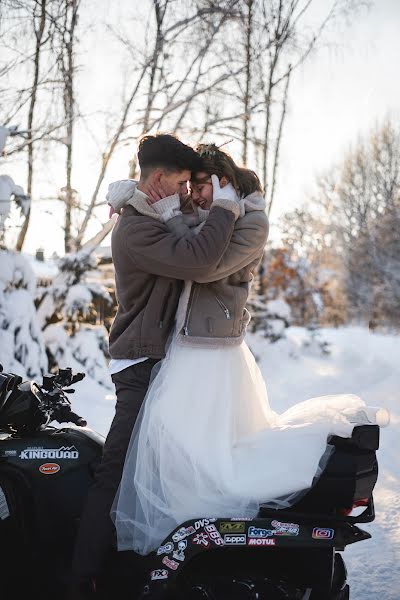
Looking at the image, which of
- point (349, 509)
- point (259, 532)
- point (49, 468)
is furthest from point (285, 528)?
point (49, 468)

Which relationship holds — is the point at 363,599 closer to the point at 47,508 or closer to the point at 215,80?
the point at 47,508

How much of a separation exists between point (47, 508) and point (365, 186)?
81.5 feet

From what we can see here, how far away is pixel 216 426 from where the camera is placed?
2.40 m

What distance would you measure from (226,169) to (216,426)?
1009mm

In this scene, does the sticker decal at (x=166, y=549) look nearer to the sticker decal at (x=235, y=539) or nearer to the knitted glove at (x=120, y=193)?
the sticker decal at (x=235, y=539)

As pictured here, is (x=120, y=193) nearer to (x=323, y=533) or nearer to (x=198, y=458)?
(x=198, y=458)

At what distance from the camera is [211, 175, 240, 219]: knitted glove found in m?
2.39

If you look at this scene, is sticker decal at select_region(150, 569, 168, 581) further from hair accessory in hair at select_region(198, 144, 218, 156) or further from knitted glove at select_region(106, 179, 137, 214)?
hair accessory in hair at select_region(198, 144, 218, 156)

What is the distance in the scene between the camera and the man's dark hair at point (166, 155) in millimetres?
2471

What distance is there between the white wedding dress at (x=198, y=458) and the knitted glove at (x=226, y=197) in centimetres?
56

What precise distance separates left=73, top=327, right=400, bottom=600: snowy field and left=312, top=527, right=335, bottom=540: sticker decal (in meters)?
1.26

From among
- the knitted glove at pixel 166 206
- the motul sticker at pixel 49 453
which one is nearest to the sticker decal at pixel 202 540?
the motul sticker at pixel 49 453

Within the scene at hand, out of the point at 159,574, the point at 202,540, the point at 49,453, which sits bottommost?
the point at 159,574

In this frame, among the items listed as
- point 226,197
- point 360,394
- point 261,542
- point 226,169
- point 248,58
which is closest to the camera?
point 261,542
